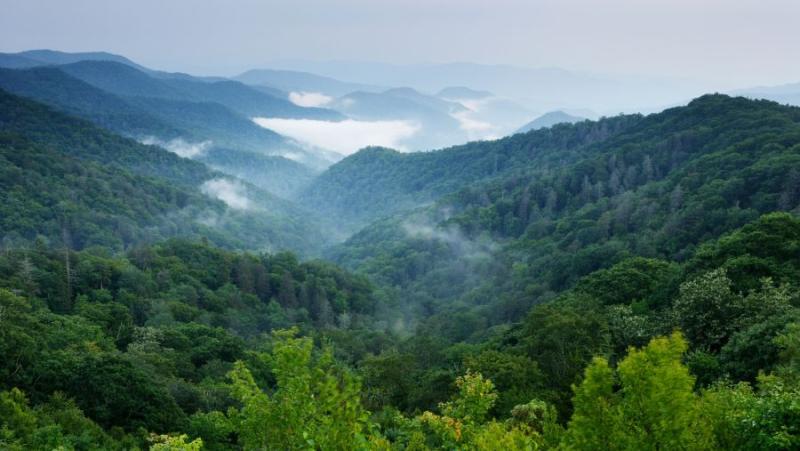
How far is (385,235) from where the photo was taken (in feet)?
600

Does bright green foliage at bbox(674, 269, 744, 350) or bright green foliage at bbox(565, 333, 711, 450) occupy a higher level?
bright green foliage at bbox(565, 333, 711, 450)

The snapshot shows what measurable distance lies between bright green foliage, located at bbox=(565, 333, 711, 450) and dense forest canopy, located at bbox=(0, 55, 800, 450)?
0.16 feet

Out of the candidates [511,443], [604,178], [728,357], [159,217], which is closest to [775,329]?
[728,357]

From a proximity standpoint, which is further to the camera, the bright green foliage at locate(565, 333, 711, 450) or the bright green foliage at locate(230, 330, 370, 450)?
the bright green foliage at locate(230, 330, 370, 450)

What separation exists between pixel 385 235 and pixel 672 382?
6738 inches

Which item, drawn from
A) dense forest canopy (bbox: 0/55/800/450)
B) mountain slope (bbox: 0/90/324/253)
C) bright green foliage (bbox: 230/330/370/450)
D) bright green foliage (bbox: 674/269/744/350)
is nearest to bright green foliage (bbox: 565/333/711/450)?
dense forest canopy (bbox: 0/55/800/450)

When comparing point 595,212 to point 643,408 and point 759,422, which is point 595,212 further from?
point 643,408

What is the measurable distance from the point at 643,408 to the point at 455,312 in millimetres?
85467

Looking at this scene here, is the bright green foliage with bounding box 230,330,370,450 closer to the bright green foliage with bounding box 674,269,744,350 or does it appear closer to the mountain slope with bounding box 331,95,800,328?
the bright green foliage with bounding box 674,269,744,350

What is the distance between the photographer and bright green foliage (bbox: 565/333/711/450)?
1191cm

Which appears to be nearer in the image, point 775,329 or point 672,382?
point 672,382

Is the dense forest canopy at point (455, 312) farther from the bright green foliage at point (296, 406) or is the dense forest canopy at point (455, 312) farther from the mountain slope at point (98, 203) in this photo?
the mountain slope at point (98, 203)

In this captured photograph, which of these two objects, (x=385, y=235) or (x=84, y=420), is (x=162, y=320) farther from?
(x=385, y=235)

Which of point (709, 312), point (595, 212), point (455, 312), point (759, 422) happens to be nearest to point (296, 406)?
point (759, 422)
